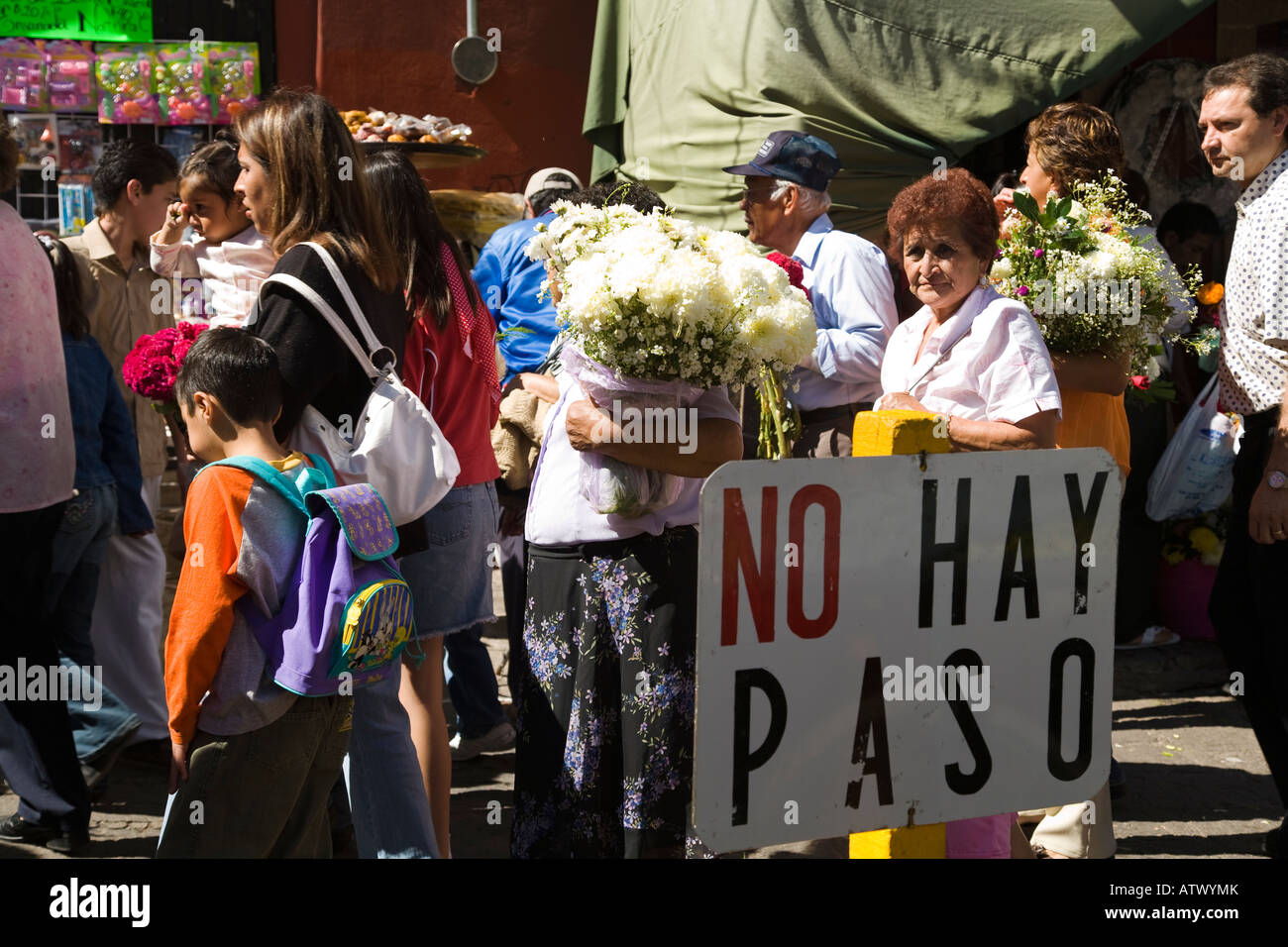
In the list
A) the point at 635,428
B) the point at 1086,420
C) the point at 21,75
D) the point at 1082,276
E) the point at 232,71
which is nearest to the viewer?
the point at 635,428

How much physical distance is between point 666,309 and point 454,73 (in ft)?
21.3

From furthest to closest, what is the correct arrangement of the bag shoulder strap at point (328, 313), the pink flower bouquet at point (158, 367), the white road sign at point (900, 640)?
1. the pink flower bouquet at point (158, 367)
2. the bag shoulder strap at point (328, 313)
3. the white road sign at point (900, 640)

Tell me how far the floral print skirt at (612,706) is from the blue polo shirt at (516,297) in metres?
1.94

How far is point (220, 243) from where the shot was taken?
4633mm

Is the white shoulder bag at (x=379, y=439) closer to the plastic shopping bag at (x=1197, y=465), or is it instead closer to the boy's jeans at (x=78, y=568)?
the boy's jeans at (x=78, y=568)

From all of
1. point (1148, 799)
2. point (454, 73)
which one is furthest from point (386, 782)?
point (454, 73)

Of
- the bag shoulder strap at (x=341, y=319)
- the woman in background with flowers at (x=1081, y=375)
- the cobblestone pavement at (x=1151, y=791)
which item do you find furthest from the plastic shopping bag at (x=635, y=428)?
the cobblestone pavement at (x=1151, y=791)

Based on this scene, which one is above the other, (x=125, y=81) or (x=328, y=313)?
(x=125, y=81)

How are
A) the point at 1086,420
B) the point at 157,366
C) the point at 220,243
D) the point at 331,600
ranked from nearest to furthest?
the point at 331,600, the point at 157,366, the point at 1086,420, the point at 220,243

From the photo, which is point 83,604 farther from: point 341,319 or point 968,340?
point 968,340

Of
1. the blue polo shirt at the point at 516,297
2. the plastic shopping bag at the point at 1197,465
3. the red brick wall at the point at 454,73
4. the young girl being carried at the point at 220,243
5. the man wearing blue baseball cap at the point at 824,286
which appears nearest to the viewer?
the young girl being carried at the point at 220,243

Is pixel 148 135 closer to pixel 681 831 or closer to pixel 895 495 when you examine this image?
pixel 681 831

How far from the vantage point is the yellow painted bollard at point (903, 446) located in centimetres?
247

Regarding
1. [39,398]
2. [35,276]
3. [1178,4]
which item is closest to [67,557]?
[39,398]
